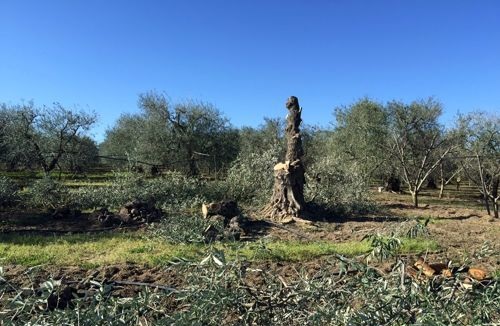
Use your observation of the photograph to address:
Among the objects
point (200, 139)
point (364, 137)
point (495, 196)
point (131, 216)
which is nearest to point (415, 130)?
point (364, 137)

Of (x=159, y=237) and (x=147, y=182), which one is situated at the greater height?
(x=147, y=182)

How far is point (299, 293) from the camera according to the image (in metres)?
1.95

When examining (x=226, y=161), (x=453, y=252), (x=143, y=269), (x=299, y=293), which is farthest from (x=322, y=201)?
(x=226, y=161)

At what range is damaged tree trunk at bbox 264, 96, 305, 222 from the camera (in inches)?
426

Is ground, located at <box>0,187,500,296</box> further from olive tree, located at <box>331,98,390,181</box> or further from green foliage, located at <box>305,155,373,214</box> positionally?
olive tree, located at <box>331,98,390,181</box>

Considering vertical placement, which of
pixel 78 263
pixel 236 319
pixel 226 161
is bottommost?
pixel 78 263

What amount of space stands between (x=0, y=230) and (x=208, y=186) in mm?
6651

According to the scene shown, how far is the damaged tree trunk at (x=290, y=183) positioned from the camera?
10.8 meters

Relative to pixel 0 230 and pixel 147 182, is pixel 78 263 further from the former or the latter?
pixel 147 182

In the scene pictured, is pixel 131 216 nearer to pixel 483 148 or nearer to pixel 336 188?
pixel 336 188

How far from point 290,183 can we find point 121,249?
4.81 m

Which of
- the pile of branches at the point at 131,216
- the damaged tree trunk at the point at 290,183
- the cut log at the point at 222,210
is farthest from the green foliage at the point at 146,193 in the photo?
the damaged tree trunk at the point at 290,183

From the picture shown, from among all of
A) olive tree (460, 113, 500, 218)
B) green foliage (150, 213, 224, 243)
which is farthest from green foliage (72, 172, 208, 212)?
olive tree (460, 113, 500, 218)

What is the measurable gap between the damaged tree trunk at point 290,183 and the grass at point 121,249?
2458 mm
